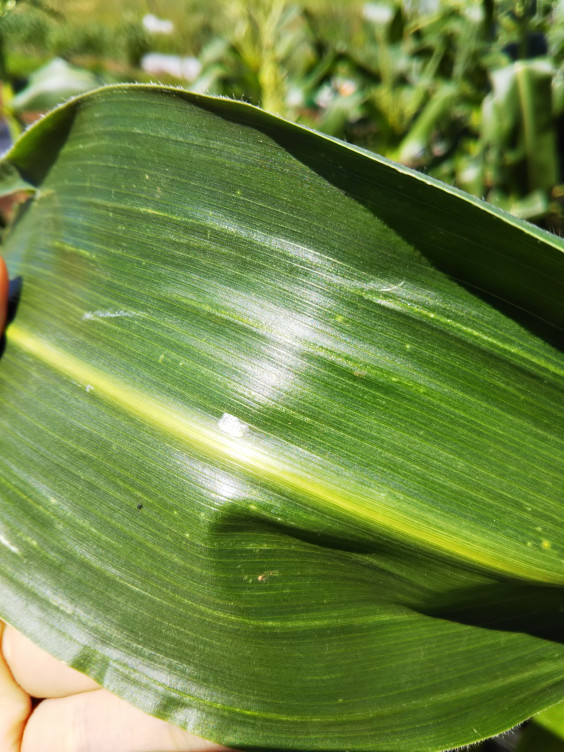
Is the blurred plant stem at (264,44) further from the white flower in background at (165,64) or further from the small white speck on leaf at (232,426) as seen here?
the white flower in background at (165,64)

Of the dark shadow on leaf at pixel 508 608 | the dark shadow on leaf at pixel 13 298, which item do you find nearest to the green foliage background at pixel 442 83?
the dark shadow on leaf at pixel 13 298

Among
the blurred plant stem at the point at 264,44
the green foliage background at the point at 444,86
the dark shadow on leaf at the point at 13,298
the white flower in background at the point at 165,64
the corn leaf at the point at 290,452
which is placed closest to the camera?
the corn leaf at the point at 290,452

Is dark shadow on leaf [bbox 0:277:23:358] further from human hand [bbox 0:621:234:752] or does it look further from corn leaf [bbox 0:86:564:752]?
human hand [bbox 0:621:234:752]

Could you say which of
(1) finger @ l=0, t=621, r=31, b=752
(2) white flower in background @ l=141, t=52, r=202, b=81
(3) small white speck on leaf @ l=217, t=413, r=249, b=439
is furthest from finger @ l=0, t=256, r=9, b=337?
(2) white flower in background @ l=141, t=52, r=202, b=81

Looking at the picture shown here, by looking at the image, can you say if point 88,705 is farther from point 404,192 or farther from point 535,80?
point 535,80

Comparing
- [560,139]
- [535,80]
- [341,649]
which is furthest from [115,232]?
[560,139]

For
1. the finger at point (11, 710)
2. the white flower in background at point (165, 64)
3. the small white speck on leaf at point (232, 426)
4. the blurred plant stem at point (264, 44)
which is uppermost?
the white flower in background at point (165, 64)

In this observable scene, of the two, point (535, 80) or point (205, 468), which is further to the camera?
point (535, 80)

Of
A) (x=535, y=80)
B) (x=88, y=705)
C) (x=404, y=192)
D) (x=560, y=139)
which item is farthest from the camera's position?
(x=560, y=139)
